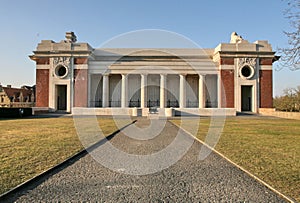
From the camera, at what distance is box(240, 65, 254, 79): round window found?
38250 millimetres

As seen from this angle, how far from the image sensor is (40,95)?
39656 mm

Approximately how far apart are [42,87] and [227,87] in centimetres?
3008

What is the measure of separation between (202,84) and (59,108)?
977 inches

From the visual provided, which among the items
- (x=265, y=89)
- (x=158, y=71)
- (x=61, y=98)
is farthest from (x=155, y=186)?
(x=61, y=98)

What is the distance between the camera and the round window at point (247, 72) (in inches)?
1506

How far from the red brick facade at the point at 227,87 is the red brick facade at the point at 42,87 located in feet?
93.2

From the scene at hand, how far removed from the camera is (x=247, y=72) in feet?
129

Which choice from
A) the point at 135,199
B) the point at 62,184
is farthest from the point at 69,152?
the point at 135,199

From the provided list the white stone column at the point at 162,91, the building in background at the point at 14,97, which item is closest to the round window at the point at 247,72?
the white stone column at the point at 162,91

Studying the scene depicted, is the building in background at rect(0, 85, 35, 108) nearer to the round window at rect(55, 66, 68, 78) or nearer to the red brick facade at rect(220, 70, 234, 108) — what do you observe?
the round window at rect(55, 66, 68, 78)

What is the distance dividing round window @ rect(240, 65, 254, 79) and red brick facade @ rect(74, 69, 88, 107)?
25.1 m

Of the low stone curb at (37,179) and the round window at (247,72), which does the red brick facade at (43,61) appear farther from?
the low stone curb at (37,179)

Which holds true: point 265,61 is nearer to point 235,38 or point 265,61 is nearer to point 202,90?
point 235,38

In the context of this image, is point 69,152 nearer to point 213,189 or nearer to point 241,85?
point 213,189
